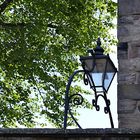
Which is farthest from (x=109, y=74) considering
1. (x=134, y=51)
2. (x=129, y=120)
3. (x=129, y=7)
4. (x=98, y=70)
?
(x=129, y=7)

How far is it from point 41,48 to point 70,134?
9.38 metres

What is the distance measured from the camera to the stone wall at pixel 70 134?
582 cm

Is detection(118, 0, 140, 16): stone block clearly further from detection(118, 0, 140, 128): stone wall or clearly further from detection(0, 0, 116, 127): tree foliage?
detection(0, 0, 116, 127): tree foliage

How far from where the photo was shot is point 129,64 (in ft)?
23.9

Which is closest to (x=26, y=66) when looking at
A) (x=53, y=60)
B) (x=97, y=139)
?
(x=53, y=60)

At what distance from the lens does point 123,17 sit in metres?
7.52

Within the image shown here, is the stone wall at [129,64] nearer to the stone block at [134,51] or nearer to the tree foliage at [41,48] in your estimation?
the stone block at [134,51]

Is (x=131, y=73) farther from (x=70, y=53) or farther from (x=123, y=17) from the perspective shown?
(x=70, y=53)

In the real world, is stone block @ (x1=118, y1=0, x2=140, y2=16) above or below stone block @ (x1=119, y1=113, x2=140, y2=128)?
above

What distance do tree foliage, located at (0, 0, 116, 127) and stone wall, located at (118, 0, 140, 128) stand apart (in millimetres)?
7110

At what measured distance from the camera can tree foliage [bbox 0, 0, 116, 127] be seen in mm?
15094

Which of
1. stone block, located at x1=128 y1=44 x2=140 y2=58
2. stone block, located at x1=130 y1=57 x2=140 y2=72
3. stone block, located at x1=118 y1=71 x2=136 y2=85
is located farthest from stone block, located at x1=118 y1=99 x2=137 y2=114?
stone block, located at x1=128 y1=44 x2=140 y2=58

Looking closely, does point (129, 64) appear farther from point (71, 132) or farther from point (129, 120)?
point (71, 132)

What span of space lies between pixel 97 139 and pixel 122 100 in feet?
4.50
